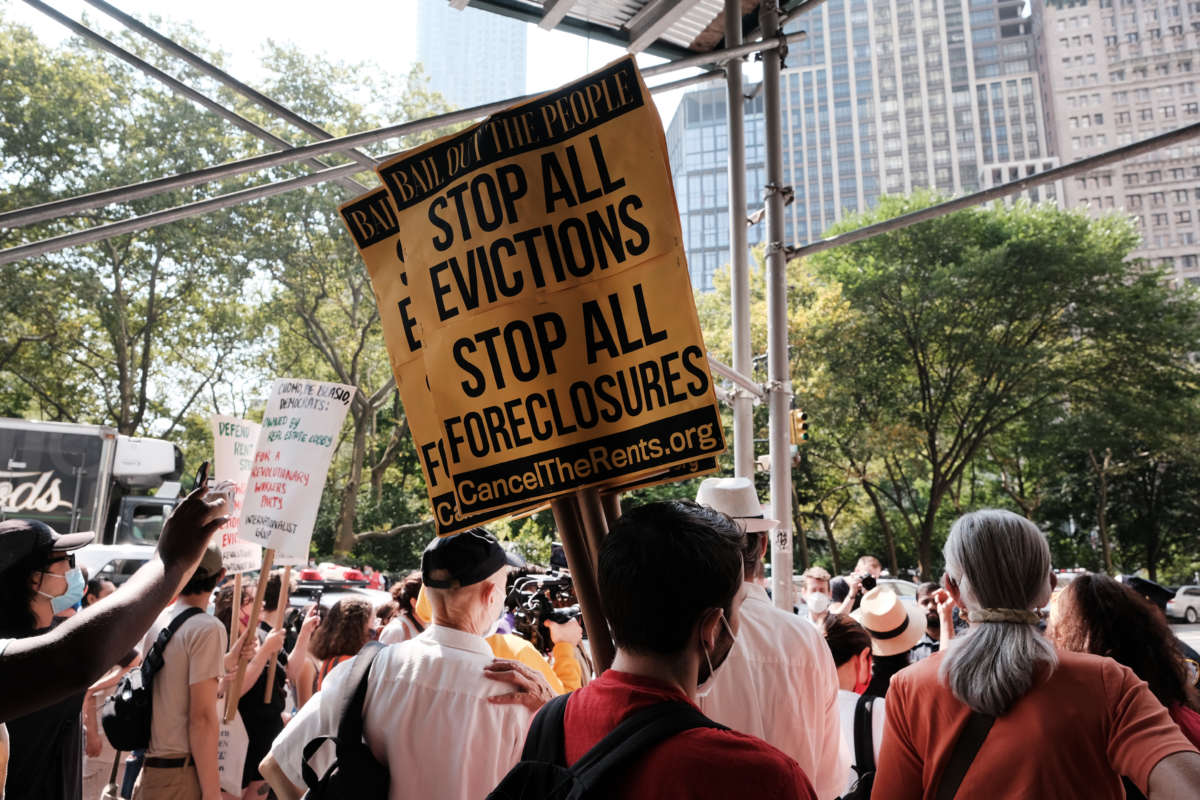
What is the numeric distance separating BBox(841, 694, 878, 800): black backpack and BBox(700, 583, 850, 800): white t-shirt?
0.64 meters

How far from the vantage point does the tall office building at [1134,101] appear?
90.4 metres

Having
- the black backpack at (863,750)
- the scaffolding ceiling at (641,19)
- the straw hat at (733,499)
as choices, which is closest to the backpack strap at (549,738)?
the straw hat at (733,499)

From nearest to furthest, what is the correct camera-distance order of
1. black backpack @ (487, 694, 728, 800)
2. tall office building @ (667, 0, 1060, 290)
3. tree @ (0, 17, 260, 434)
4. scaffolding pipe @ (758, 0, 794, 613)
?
black backpack @ (487, 694, 728, 800) < scaffolding pipe @ (758, 0, 794, 613) < tree @ (0, 17, 260, 434) < tall office building @ (667, 0, 1060, 290)

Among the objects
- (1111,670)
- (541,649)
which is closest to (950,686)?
(1111,670)

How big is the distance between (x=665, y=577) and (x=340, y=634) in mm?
4109

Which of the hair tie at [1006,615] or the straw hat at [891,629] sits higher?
the hair tie at [1006,615]

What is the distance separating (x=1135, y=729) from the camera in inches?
83.3

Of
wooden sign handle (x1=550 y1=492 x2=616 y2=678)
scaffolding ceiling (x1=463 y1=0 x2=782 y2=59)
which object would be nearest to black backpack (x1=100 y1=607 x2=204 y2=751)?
wooden sign handle (x1=550 y1=492 x2=616 y2=678)

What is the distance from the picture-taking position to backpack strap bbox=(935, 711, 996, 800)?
7.40 ft

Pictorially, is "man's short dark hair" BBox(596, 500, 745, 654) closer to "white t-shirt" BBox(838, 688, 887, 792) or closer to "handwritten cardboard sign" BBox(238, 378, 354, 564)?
"white t-shirt" BBox(838, 688, 887, 792)

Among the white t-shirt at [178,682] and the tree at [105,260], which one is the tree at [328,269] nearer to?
the tree at [105,260]

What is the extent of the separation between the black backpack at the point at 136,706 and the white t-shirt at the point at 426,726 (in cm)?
168

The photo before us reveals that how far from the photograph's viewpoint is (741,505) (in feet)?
12.7

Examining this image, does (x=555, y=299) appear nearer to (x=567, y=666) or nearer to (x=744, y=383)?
(x=567, y=666)
